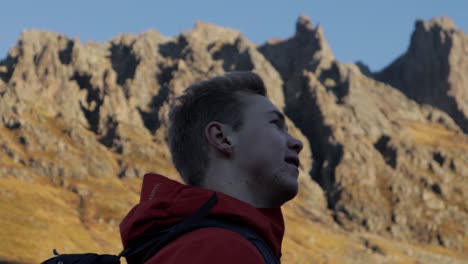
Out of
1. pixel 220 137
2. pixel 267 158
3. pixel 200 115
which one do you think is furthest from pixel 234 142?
pixel 200 115

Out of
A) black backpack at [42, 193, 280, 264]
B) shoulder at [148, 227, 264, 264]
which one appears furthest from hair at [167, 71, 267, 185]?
shoulder at [148, 227, 264, 264]

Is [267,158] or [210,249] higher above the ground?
[267,158]

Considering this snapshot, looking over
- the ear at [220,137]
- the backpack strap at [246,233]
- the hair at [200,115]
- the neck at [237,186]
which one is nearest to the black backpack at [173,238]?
→ the backpack strap at [246,233]

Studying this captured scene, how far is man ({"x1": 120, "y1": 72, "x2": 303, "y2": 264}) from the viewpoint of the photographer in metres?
4.25

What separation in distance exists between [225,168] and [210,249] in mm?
1582

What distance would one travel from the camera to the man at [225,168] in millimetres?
4250

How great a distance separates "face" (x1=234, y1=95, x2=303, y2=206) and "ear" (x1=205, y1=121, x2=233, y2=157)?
0.07m

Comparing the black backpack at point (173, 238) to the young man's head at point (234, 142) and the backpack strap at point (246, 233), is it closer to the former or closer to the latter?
the backpack strap at point (246, 233)

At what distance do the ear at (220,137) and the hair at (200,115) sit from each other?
6 centimetres

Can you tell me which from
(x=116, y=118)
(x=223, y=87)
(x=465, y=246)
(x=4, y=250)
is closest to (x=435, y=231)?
(x=465, y=246)

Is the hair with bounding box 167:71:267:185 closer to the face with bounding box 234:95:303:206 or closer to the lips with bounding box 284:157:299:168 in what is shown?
the face with bounding box 234:95:303:206

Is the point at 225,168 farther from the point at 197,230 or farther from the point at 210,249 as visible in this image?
the point at 210,249

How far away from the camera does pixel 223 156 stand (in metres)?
5.22

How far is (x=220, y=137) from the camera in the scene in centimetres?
523
